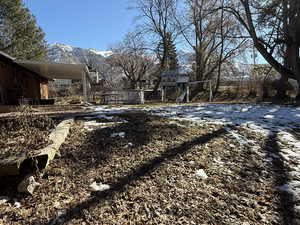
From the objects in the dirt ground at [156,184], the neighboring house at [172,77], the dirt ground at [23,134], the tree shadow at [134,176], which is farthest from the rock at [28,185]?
the neighboring house at [172,77]

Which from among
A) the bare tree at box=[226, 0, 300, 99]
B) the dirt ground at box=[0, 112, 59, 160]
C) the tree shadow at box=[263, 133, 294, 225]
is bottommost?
the tree shadow at box=[263, 133, 294, 225]

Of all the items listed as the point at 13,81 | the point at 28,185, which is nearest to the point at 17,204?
the point at 28,185

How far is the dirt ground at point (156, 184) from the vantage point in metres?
1.64

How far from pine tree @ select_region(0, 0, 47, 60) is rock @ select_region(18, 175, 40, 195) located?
53.5 feet

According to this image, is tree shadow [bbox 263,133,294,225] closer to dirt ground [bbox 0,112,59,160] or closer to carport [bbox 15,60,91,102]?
dirt ground [bbox 0,112,59,160]

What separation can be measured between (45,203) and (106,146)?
1149 mm

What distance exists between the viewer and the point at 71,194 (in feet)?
6.02

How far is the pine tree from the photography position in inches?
559

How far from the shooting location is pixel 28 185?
1.86 metres

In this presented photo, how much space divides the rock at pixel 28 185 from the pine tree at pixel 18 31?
1632cm

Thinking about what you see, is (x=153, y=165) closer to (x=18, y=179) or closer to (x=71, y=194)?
(x=71, y=194)

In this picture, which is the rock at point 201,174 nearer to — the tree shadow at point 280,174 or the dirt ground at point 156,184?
the dirt ground at point 156,184

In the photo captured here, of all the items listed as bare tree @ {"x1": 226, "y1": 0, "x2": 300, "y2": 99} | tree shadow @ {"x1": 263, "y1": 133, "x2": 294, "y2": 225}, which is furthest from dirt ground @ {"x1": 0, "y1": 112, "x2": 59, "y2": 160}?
bare tree @ {"x1": 226, "y1": 0, "x2": 300, "y2": 99}

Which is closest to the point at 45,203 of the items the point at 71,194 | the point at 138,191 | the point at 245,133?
the point at 71,194
